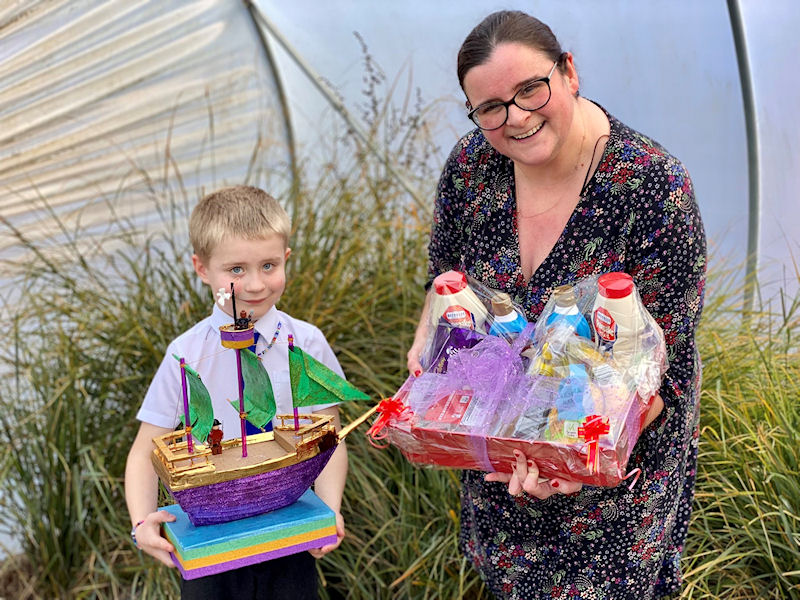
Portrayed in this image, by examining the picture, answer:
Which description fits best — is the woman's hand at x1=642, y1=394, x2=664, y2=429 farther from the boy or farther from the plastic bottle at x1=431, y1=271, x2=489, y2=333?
the boy

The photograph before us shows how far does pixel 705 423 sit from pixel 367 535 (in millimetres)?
1405

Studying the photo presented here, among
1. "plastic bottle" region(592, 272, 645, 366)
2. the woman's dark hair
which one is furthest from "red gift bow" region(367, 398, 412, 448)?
the woman's dark hair

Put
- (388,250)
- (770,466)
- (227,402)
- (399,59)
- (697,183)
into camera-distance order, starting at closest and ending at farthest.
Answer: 1. (227,402)
2. (770,466)
3. (388,250)
4. (697,183)
5. (399,59)

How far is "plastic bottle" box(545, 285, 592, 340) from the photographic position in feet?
6.46

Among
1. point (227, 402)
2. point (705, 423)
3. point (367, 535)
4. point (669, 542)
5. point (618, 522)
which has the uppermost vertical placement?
point (227, 402)

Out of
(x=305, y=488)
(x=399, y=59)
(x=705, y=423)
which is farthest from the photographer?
(x=399, y=59)

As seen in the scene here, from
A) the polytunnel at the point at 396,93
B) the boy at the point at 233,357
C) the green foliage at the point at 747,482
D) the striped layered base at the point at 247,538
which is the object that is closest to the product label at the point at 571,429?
the striped layered base at the point at 247,538

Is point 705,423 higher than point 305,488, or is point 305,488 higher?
point 305,488

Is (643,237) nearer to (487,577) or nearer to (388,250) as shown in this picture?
(487,577)

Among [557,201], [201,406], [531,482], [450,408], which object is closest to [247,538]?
[201,406]

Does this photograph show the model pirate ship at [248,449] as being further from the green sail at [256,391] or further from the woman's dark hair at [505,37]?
the woman's dark hair at [505,37]

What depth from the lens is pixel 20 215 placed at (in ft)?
13.9

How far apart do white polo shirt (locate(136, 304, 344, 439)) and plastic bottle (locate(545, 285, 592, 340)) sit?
2.36 ft

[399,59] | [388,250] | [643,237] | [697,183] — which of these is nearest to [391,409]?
[643,237]
